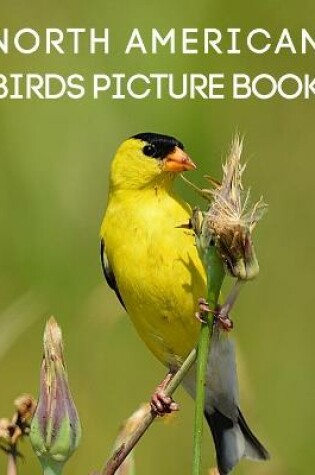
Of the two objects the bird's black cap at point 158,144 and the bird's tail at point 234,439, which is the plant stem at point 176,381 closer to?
the bird's tail at point 234,439

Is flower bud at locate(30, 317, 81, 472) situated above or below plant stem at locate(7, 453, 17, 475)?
above

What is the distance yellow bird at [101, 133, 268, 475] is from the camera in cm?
238

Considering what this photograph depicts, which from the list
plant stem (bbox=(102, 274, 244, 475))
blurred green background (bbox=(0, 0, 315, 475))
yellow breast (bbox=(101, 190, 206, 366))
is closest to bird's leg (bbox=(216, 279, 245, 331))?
plant stem (bbox=(102, 274, 244, 475))

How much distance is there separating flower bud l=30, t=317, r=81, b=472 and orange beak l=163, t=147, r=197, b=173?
1272mm

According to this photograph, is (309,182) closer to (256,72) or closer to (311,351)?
(256,72)

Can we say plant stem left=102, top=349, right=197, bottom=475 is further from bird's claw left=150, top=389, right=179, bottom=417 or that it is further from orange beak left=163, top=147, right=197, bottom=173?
orange beak left=163, top=147, right=197, bottom=173

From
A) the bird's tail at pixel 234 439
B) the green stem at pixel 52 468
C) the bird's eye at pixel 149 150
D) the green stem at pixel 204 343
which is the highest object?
the bird's eye at pixel 149 150

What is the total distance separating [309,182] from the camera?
3.53 m

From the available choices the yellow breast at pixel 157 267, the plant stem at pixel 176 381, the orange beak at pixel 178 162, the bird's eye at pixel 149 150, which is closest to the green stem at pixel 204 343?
the plant stem at pixel 176 381

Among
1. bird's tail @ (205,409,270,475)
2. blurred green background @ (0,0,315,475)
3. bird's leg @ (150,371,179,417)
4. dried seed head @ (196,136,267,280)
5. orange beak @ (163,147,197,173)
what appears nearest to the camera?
dried seed head @ (196,136,267,280)

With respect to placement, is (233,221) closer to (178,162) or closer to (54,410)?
(54,410)

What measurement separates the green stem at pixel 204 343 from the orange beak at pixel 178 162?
1363mm

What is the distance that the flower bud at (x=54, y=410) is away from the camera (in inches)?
47.9

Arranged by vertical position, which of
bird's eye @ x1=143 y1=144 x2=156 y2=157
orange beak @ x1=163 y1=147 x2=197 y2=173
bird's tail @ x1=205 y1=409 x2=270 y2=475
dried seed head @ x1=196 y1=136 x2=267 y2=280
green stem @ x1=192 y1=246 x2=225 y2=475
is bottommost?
bird's tail @ x1=205 y1=409 x2=270 y2=475
